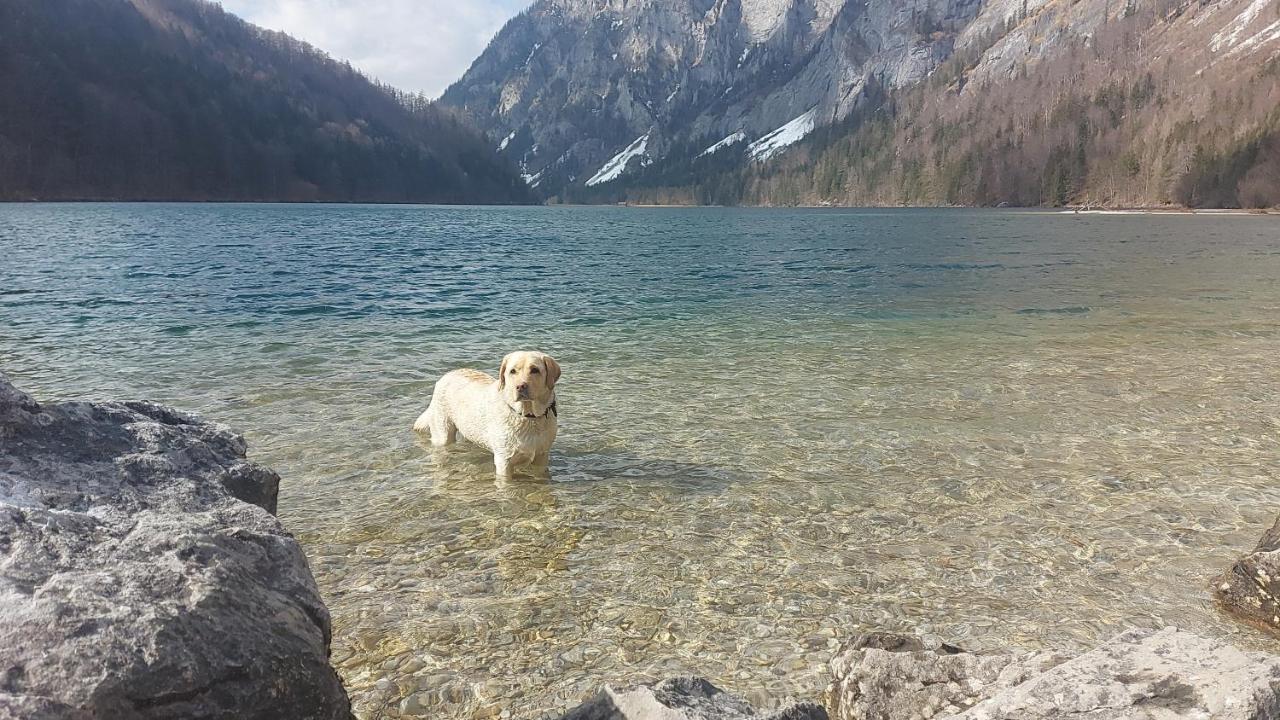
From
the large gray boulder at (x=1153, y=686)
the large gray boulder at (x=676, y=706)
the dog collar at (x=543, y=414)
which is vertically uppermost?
the dog collar at (x=543, y=414)

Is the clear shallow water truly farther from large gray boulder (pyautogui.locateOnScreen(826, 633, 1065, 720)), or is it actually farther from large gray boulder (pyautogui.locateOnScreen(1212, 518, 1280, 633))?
large gray boulder (pyautogui.locateOnScreen(826, 633, 1065, 720))

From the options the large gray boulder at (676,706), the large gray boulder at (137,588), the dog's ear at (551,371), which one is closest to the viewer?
the large gray boulder at (137,588)

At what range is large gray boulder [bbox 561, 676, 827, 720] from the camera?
291 cm

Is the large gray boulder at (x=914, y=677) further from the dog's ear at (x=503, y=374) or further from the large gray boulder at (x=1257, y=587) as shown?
the dog's ear at (x=503, y=374)

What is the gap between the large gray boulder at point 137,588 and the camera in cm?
241

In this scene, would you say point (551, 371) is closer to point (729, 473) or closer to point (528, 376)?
point (528, 376)

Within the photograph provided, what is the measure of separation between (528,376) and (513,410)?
53 centimetres

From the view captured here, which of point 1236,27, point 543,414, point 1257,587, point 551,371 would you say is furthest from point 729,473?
point 1236,27

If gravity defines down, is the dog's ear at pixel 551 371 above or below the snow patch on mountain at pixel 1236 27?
below

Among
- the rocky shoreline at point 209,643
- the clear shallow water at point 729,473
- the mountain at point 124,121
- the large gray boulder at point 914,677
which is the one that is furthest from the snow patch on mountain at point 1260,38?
the mountain at point 124,121

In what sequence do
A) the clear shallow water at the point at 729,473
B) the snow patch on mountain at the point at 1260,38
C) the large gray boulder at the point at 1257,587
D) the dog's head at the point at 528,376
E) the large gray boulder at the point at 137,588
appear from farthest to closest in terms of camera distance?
the snow patch on mountain at the point at 1260,38 → the dog's head at the point at 528,376 → the clear shallow water at the point at 729,473 → the large gray boulder at the point at 1257,587 → the large gray boulder at the point at 137,588

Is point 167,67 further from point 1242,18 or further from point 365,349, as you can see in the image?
point 1242,18

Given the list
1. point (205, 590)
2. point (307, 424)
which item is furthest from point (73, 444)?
point (307, 424)

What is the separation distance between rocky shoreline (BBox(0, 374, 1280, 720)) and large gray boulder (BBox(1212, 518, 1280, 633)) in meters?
2.30
